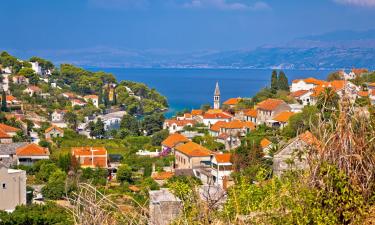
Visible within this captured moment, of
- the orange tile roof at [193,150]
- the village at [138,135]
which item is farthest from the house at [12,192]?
the orange tile roof at [193,150]

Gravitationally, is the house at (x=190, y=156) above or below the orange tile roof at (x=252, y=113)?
below

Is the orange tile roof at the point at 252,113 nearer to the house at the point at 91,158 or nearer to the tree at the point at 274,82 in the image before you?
the tree at the point at 274,82

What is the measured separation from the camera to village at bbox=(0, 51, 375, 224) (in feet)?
63.3

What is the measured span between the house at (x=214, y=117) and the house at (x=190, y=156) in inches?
375

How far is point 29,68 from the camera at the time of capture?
51.2 m

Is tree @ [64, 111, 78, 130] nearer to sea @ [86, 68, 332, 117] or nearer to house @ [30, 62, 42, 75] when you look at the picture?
sea @ [86, 68, 332, 117]

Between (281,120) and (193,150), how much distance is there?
6.26m

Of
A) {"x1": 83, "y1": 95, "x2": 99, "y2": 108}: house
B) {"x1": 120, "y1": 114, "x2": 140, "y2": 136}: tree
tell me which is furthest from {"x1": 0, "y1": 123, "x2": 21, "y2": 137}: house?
{"x1": 83, "y1": 95, "x2": 99, "y2": 108}: house

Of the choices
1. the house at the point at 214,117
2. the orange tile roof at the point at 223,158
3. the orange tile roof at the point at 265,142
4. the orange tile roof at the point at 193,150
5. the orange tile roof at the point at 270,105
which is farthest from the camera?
the house at the point at 214,117

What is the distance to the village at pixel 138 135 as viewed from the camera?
19.3 metres

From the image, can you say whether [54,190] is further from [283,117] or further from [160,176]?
[283,117]

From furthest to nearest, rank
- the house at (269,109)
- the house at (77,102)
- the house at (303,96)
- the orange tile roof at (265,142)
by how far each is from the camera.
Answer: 1. the house at (77,102)
2. the house at (303,96)
3. the house at (269,109)
4. the orange tile roof at (265,142)

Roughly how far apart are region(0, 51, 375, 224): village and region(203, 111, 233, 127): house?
4 centimetres

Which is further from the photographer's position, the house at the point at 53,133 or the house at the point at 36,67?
Answer: the house at the point at 36,67
